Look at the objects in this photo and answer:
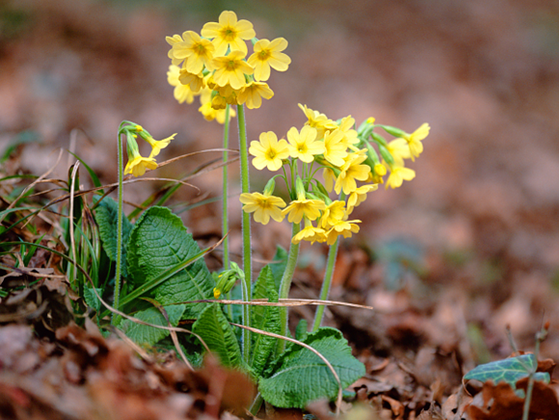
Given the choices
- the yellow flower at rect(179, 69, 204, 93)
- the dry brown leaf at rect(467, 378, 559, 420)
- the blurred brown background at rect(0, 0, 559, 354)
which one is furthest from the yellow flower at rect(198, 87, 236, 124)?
the dry brown leaf at rect(467, 378, 559, 420)

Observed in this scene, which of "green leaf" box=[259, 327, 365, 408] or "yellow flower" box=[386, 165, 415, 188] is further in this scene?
"yellow flower" box=[386, 165, 415, 188]

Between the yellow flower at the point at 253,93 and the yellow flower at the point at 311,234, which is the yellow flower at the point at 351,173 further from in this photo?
the yellow flower at the point at 253,93

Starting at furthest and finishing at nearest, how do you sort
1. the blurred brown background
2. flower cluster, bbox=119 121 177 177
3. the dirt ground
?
the blurred brown background → the dirt ground → flower cluster, bbox=119 121 177 177

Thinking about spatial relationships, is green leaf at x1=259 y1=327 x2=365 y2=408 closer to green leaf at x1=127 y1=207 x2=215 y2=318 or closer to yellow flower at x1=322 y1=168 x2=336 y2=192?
green leaf at x1=127 y1=207 x2=215 y2=318

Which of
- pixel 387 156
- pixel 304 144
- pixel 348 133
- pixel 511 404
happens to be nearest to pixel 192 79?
pixel 304 144

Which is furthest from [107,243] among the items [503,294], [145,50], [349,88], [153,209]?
[349,88]

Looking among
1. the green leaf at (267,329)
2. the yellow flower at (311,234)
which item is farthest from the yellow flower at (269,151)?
the green leaf at (267,329)

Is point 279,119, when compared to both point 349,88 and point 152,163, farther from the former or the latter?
point 152,163
